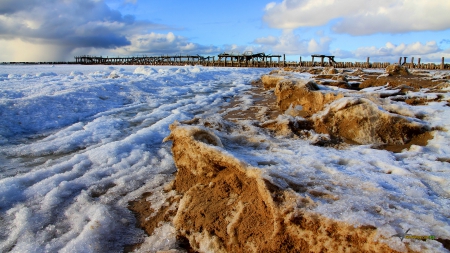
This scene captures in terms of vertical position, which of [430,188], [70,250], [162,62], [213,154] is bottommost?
[70,250]

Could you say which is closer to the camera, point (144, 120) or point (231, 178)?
point (231, 178)

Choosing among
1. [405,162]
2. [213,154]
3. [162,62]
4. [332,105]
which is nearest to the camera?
[213,154]

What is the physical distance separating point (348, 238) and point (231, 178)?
1032 mm

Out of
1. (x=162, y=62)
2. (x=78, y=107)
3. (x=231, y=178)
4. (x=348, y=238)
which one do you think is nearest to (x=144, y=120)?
(x=78, y=107)

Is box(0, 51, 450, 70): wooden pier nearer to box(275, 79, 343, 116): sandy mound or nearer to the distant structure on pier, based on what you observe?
the distant structure on pier

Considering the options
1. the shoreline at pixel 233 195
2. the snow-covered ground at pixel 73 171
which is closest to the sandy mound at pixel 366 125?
the shoreline at pixel 233 195

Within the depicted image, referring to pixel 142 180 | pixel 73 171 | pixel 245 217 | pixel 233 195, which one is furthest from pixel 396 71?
pixel 73 171

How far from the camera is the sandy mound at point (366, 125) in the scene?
3.96 m

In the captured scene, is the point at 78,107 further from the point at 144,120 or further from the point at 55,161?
the point at 55,161

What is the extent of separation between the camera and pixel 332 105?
15.3ft

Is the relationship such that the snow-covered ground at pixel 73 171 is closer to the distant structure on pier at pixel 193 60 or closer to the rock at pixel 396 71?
the rock at pixel 396 71

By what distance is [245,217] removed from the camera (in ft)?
6.58

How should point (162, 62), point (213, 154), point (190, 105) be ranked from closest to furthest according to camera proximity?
point (213, 154) → point (190, 105) → point (162, 62)

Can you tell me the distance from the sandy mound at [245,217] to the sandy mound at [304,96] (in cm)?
Answer: 349
